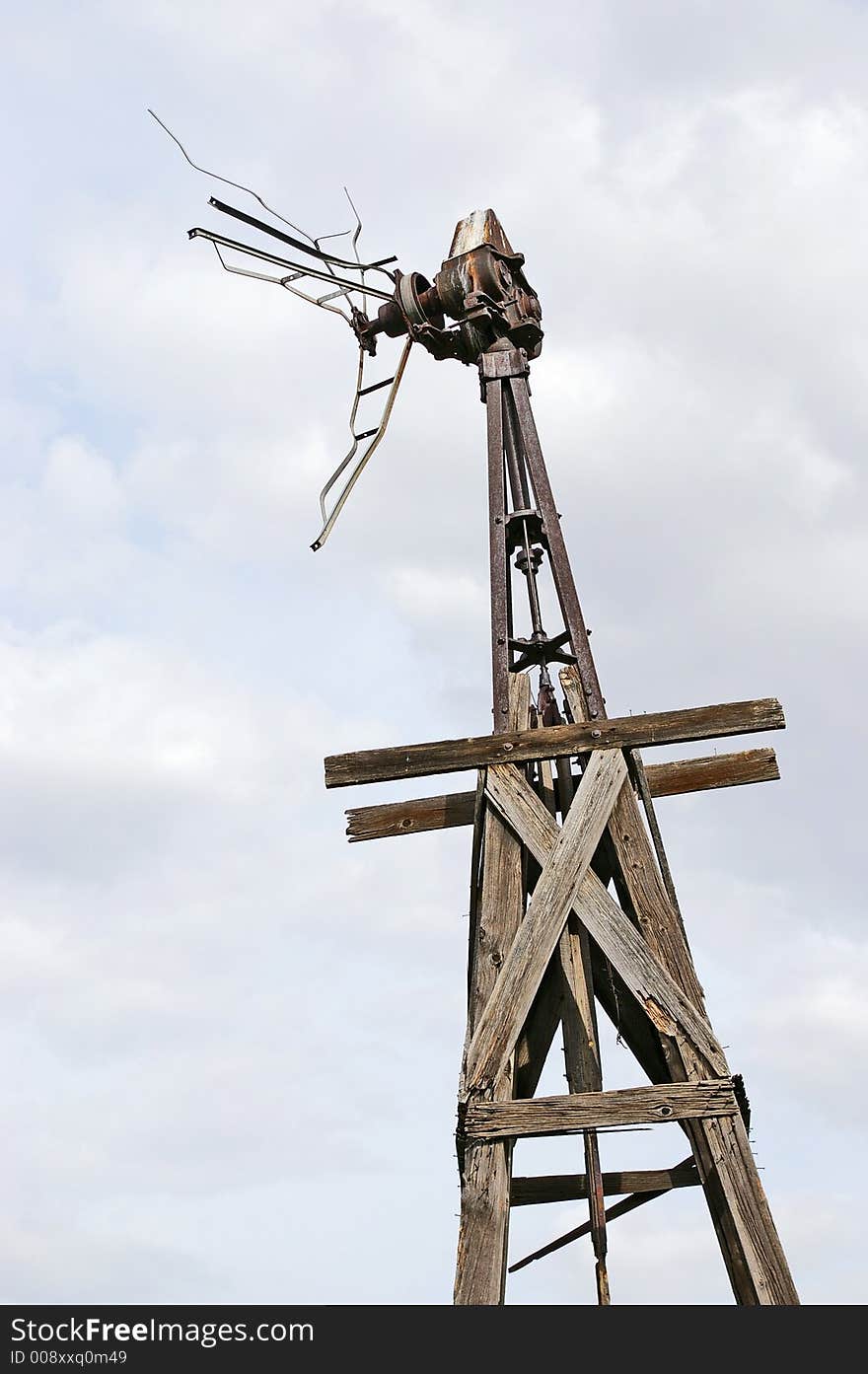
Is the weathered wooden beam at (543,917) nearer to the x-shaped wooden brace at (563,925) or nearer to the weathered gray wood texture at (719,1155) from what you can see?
the x-shaped wooden brace at (563,925)

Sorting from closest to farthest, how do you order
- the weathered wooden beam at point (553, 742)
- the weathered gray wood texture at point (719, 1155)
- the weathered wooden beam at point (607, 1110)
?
1. the weathered gray wood texture at point (719, 1155)
2. the weathered wooden beam at point (607, 1110)
3. the weathered wooden beam at point (553, 742)

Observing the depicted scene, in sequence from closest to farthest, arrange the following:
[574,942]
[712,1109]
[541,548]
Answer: [712,1109], [574,942], [541,548]

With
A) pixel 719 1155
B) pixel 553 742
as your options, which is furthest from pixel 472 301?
pixel 719 1155

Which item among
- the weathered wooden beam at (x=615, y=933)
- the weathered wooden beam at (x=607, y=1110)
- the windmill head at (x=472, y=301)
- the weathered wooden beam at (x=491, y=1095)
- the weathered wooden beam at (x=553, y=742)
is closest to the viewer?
the weathered wooden beam at (x=491, y=1095)

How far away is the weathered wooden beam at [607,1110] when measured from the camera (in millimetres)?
6309

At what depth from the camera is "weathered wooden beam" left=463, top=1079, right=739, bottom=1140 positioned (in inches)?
248

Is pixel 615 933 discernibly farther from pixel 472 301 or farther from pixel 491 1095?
pixel 472 301

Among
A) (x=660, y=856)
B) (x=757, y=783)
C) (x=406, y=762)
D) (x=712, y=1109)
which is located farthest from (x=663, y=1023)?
(x=406, y=762)

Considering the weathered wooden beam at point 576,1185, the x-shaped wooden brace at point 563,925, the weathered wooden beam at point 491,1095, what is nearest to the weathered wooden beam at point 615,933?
the x-shaped wooden brace at point 563,925

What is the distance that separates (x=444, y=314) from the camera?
8898 millimetres

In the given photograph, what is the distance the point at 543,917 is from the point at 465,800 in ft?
3.11

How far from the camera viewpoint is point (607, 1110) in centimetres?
634
